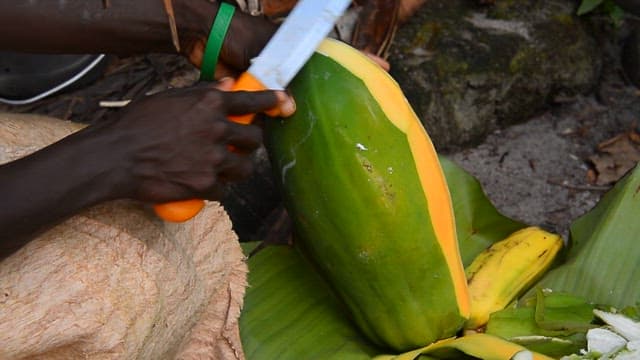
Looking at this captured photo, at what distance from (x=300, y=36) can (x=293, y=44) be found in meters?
0.02

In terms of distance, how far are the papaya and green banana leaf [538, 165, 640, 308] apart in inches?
10.1

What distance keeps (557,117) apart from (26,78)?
1.37 meters

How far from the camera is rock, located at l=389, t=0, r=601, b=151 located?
7.41ft

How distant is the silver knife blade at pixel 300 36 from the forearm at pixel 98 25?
0.65 feet

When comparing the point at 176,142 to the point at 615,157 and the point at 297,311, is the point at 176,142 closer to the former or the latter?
the point at 297,311

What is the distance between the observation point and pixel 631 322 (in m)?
1.44

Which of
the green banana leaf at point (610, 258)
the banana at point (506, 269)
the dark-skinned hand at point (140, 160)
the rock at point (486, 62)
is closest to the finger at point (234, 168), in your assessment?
the dark-skinned hand at point (140, 160)

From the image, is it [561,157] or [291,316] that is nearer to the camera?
[291,316]

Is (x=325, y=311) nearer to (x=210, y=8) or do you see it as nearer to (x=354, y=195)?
(x=354, y=195)

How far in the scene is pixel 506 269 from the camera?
1.63m

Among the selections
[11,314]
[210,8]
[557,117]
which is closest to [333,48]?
[210,8]

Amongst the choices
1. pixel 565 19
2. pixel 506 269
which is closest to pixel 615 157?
pixel 565 19

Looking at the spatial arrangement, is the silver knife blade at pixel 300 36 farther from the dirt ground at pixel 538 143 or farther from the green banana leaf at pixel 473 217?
the dirt ground at pixel 538 143

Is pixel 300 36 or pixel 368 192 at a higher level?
pixel 300 36
